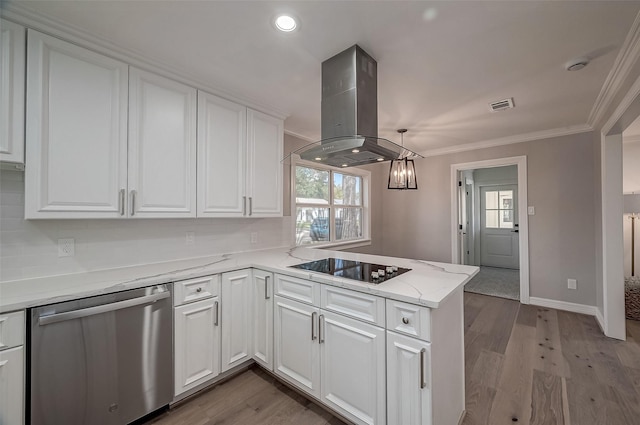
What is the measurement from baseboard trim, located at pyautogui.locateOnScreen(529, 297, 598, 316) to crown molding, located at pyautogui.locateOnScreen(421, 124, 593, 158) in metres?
2.22

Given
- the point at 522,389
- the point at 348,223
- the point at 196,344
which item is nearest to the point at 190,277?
the point at 196,344

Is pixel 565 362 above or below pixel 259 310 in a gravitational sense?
below

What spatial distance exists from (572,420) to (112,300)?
294cm

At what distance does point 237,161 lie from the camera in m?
2.41

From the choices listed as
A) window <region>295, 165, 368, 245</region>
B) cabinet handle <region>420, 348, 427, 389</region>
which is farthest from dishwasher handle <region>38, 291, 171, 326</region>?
window <region>295, 165, 368, 245</region>

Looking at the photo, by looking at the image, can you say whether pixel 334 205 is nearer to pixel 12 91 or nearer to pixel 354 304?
pixel 354 304

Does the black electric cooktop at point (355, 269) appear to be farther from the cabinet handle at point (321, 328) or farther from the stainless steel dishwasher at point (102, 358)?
the stainless steel dishwasher at point (102, 358)

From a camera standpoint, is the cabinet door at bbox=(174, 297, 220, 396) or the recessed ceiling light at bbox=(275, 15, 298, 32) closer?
the recessed ceiling light at bbox=(275, 15, 298, 32)

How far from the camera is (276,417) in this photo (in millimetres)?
1714

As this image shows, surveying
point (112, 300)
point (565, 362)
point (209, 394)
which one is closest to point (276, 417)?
point (209, 394)

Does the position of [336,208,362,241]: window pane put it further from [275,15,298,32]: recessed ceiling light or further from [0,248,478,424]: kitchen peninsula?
[275,15,298,32]: recessed ceiling light

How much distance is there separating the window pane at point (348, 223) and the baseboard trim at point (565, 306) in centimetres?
267

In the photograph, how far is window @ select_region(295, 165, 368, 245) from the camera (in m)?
3.59

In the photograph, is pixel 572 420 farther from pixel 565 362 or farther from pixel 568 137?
pixel 568 137
